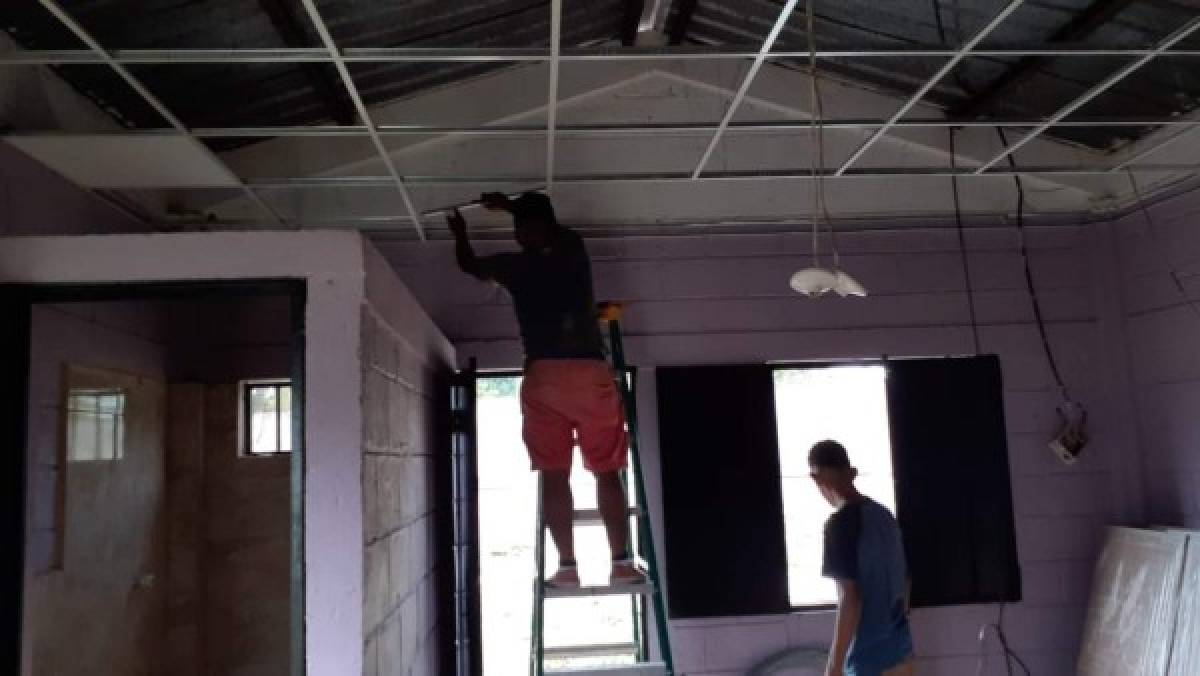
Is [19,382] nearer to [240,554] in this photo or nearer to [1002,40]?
[240,554]

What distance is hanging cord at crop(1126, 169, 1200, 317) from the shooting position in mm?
4543

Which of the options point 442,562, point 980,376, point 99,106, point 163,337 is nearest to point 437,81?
point 99,106

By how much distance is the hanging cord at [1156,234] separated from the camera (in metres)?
4.54

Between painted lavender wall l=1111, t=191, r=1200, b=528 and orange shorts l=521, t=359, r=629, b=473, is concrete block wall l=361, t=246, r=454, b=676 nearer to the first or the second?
orange shorts l=521, t=359, r=629, b=473

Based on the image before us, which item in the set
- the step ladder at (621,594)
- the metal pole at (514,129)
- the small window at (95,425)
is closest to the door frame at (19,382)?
the small window at (95,425)

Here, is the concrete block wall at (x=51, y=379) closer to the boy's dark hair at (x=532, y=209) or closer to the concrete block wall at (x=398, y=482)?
the concrete block wall at (x=398, y=482)

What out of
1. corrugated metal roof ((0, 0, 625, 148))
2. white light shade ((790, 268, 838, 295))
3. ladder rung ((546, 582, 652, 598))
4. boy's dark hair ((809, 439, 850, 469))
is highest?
corrugated metal roof ((0, 0, 625, 148))

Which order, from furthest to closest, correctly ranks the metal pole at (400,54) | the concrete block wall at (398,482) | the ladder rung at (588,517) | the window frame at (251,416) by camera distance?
the window frame at (251,416)
the ladder rung at (588,517)
the metal pole at (400,54)
the concrete block wall at (398,482)

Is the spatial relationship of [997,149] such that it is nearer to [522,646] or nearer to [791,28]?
[791,28]

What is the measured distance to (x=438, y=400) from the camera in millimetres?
4285

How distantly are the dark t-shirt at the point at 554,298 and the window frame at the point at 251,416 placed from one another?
1.74 meters

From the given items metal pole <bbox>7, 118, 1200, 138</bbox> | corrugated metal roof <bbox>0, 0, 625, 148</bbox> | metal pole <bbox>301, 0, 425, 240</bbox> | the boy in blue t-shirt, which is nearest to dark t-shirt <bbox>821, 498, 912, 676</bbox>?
the boy in blue t-shirt

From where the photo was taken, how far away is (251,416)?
466 cm

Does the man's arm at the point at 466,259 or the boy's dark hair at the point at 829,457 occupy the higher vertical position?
the man's arm at the point at 466,259
